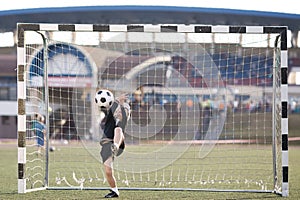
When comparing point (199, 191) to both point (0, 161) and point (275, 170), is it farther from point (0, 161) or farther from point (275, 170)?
point (0, 161)

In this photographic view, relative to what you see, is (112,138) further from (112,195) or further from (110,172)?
(112,195)

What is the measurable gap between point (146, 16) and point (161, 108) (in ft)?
53.2

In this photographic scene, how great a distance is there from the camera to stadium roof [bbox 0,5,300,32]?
34.1 meters

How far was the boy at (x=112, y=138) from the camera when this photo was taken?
887 cm

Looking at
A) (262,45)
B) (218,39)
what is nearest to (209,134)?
(218,39)

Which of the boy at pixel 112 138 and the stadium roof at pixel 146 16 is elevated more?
the stadium roof at pixel 146 16

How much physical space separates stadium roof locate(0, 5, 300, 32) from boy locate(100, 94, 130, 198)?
25245 mm

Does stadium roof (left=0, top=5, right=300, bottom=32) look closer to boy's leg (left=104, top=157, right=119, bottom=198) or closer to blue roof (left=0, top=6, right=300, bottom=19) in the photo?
blue roof (left=0, top=6, right=300, bottom=19)

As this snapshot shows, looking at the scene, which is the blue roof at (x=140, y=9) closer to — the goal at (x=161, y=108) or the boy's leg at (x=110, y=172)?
the goal at (x=161, y=108)

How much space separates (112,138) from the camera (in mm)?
8953

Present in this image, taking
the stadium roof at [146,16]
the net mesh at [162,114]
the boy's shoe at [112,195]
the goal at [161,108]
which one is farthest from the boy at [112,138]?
the stadium roof at [146,16]

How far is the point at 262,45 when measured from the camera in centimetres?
1382

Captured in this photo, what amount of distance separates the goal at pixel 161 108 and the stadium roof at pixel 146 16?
8.75 metres

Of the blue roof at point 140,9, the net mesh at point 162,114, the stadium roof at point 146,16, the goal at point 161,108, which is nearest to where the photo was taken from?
the goal at point 161,108
